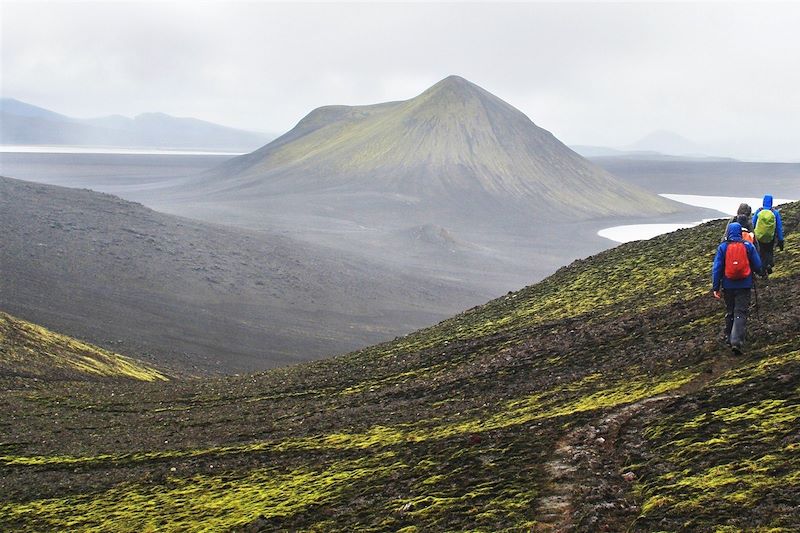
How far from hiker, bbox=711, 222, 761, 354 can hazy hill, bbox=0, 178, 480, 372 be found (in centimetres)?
4507

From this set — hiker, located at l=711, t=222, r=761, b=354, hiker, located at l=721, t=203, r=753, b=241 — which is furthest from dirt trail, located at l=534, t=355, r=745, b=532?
hiker, located at l=721, t=203, r=753, b=241

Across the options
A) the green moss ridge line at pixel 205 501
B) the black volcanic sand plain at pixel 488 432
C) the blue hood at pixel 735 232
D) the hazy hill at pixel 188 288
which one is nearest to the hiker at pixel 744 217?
the blue hood at pixel 735 232

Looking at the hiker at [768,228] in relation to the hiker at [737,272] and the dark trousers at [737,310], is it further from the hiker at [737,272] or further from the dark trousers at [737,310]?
the hiker at [737,272]

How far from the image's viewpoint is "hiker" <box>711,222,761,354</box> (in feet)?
45.3

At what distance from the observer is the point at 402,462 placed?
13.7 metres

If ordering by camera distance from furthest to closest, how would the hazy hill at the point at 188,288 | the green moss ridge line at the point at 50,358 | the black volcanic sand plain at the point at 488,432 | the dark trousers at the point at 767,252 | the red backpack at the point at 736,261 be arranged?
the hazy hill at the point at 188,288 → the green moss ridge line at the point at 50,358 → the dark trousers at the point at 767,252 → the red backpack at the point at 736,261 → the black volcanic sand plain at the point at 488,432

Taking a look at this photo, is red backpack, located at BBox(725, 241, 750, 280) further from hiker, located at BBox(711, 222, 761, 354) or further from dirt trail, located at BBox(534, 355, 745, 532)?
dirt trail, located at BBox(534, 355, 745, 532)

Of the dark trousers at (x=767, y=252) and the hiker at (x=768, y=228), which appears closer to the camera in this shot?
the hiker at (x=768, y=228)

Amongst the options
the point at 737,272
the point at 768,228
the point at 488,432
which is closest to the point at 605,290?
the point at 768,228

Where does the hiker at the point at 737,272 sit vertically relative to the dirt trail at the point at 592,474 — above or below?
above

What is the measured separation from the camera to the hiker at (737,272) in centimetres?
1380

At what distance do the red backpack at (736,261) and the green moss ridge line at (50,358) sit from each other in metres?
26.8

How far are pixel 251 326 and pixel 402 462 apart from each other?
6069 cm

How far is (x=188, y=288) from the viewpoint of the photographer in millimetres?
82438
